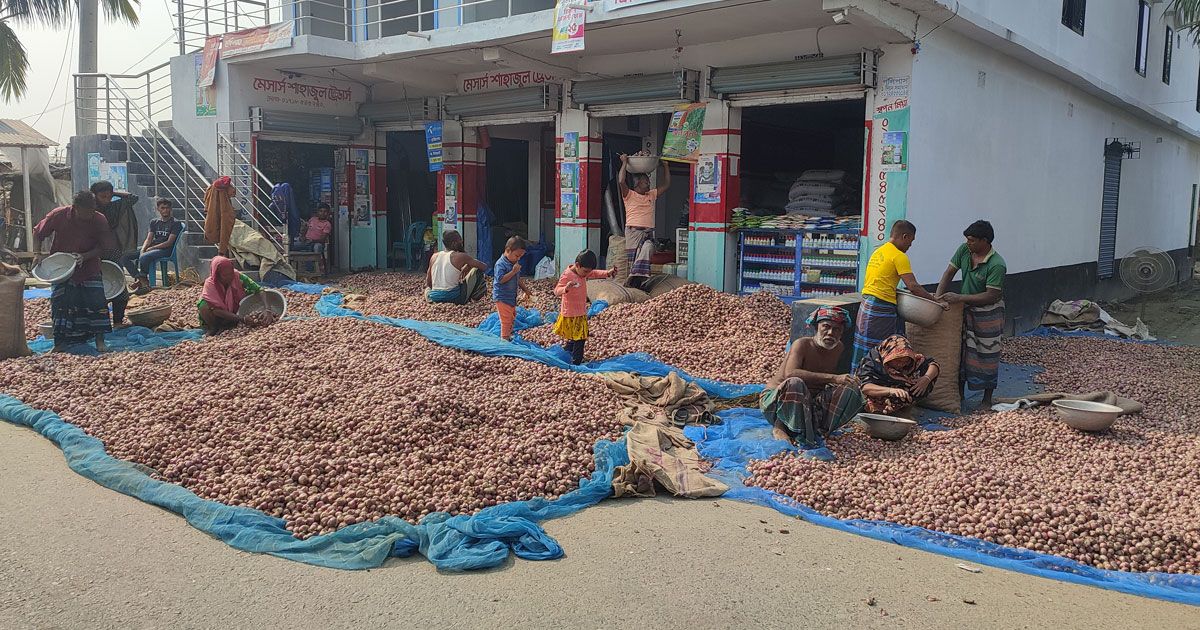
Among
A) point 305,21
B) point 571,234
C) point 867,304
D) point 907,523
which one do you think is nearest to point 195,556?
point 907,523

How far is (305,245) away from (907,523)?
1363 cm

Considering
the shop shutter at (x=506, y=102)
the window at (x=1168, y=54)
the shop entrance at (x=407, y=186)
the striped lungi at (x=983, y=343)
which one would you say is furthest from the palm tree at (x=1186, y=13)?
the shop entrance at (x=407, y=186)

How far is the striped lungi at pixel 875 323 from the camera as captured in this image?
7117 millimetres

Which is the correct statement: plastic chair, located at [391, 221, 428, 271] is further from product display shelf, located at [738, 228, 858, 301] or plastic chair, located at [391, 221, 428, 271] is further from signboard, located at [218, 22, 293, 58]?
product display shelf, located at [738, 228, 858, 301]

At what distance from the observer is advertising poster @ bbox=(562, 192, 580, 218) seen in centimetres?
1335

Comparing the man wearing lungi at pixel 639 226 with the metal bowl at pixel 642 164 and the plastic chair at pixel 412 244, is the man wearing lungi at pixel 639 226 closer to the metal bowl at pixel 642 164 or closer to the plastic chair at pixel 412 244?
the metal bowl at pixel 642 164

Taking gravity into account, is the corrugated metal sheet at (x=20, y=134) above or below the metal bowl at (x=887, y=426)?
above

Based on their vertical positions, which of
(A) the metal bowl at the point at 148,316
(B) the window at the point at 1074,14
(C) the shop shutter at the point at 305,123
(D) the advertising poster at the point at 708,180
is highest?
(B) the window at the point at 1074,14

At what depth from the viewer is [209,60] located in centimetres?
1502

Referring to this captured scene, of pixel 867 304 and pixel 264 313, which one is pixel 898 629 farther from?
pixel 264 313

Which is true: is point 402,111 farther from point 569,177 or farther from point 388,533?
point 388,533

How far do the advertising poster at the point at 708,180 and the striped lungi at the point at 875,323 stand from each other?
4591 mm

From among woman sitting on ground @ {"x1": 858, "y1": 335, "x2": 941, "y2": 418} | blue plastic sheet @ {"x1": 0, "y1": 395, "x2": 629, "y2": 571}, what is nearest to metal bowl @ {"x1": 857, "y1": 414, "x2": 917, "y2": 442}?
woman sitting on ground @ {"x1": 858, "y1": 335, "x2": 941, "y2": 418}

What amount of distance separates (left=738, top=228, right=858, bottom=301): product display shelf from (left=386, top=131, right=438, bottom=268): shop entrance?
8.53 metres
